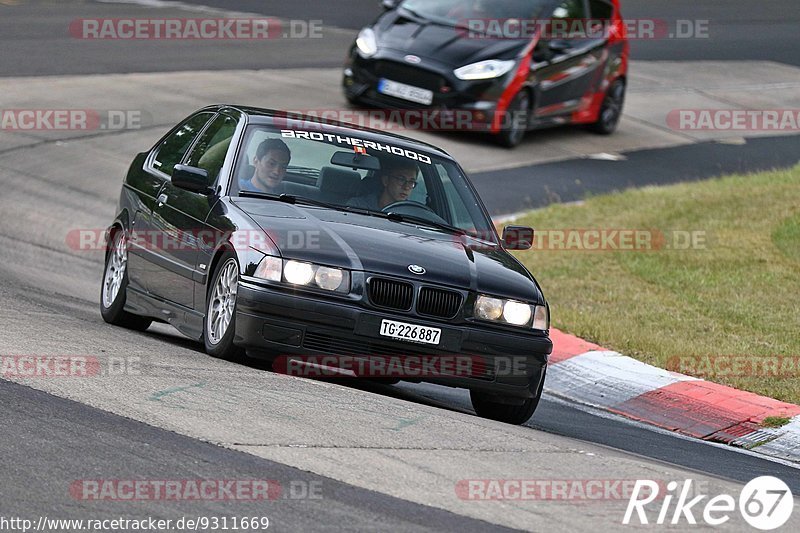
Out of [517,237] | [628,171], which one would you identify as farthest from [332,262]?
[628,171]

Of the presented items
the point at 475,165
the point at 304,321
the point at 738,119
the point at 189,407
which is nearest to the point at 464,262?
the point at 304,321

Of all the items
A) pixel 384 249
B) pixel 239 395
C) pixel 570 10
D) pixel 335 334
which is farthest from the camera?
pixel 570 10

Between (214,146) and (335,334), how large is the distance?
2129 mm

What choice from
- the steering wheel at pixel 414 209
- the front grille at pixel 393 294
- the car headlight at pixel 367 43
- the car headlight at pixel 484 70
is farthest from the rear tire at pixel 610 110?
the front grille at pixel 393 294

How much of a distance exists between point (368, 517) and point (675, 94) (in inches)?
823

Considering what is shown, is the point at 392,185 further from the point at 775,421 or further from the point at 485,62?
the point at 485,62

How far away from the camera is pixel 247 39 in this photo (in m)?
25.7

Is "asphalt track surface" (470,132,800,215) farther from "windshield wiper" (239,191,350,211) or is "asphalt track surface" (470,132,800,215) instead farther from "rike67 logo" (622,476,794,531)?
"rike67 logo" (622,476,794,531)

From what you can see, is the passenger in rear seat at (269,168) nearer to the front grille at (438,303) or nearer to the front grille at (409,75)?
the front grille at (438,303)

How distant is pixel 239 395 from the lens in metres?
7.31

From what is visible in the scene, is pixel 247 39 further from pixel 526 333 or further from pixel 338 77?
pixel 526 333

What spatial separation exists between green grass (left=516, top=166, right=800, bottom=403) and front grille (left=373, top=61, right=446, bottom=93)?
9.83ft

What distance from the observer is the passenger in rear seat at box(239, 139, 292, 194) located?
29.6 feet

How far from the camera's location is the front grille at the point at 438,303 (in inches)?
320
